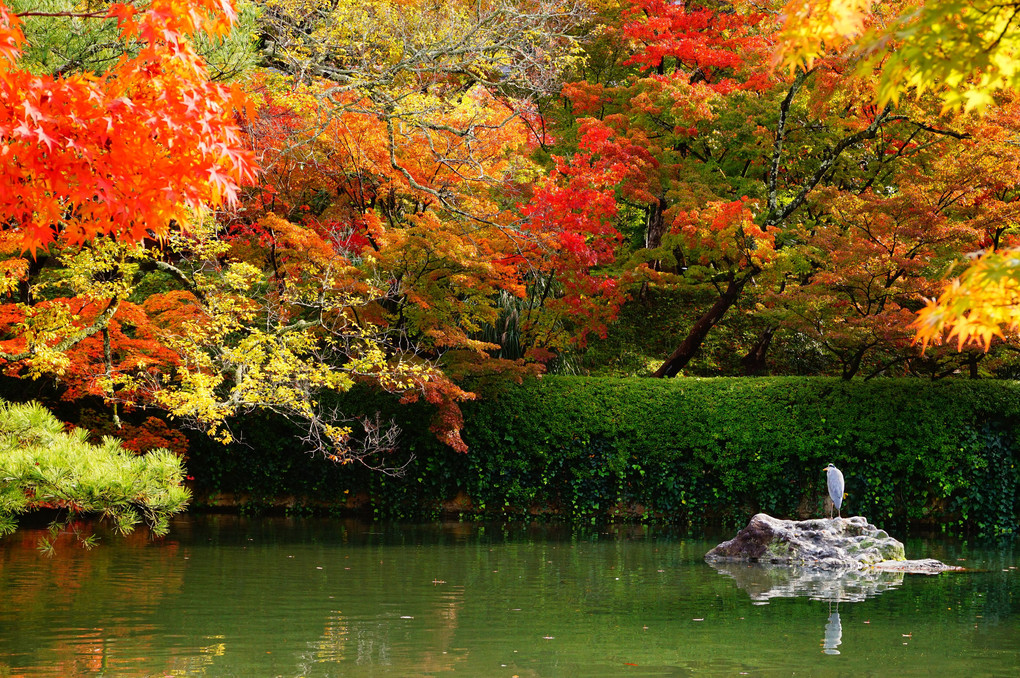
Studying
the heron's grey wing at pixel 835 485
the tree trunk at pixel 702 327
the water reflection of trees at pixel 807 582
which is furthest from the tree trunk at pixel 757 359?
the water reflection of trees at pixel 807 582

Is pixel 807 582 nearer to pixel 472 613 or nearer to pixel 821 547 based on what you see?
pixel 821 547

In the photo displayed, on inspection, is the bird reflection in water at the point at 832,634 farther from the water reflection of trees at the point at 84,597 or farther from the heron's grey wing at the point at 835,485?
the water reflection of trees at the point at 84,597

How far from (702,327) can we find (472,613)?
9644 millimetres

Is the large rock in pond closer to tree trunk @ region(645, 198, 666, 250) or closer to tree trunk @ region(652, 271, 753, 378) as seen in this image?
tree trunk @ region(652, 271, 753, 378)

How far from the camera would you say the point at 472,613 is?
8148 millimetres

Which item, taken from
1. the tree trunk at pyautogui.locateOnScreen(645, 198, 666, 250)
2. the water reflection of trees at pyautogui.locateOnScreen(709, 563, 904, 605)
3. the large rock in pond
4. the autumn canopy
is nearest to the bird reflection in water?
the water reflection of trees at pyautogui.locateOnScreen(709, 563, 904, 605)

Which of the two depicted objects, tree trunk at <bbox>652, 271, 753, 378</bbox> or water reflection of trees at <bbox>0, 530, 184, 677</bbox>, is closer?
water reflection of trees at <bbox>0, 530, 184, 677</bbox>

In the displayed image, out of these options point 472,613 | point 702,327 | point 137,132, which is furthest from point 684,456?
point 137,132

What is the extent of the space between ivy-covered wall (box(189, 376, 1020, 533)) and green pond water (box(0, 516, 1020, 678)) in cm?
277

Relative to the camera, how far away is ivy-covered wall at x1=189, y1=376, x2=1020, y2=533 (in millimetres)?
15352

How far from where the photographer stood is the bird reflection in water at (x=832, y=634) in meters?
6.98

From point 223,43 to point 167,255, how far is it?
10.3 ft

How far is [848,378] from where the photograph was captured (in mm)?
15672

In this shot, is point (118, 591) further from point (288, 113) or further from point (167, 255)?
point (288, 113)
